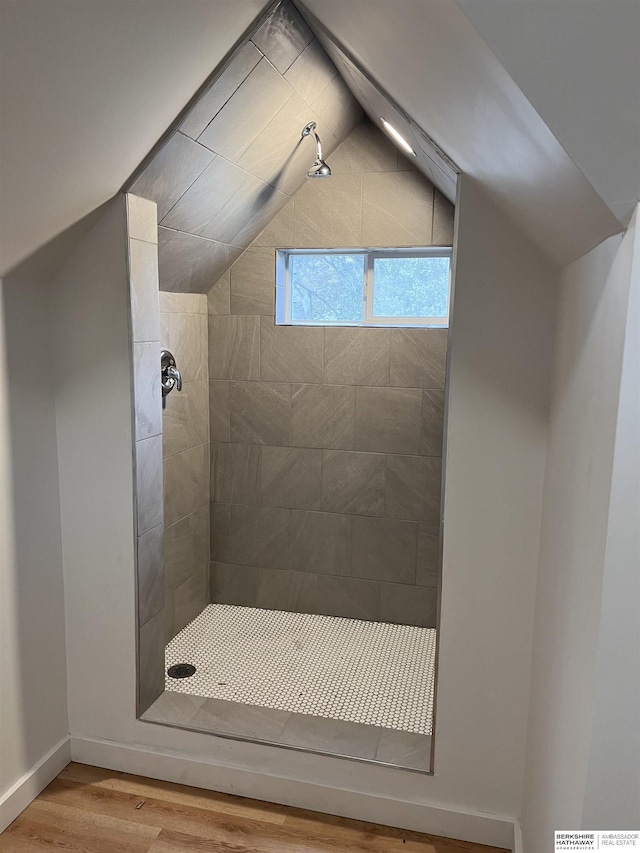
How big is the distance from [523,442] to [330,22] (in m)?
1.18

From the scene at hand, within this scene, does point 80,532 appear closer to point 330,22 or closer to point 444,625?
point 444,625

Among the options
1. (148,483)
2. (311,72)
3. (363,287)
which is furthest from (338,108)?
(148,483)

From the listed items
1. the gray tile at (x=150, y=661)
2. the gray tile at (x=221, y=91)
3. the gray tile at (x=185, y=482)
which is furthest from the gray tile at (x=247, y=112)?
the gray tile at (x=150, y=661)

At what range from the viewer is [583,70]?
0.89 m

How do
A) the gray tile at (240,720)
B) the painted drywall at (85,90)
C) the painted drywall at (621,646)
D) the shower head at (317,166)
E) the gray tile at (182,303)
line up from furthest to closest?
1. the gray tile at (182,303)
2. the shower head at (317,166)
3. the gray tile at (240,720)
4. the painted drywall at (85,90)
5. the painted drywall at (621,646)

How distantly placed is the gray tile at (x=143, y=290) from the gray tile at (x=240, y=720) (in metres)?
1.31

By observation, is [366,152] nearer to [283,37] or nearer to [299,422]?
[283,37]

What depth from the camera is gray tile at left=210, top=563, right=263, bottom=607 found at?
11.1 feet

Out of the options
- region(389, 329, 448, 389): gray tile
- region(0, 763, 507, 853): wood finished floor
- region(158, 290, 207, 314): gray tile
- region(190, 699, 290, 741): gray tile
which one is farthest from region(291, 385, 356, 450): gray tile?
region(0, 763, 507, 853): wood finished floor

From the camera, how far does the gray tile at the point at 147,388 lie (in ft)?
7.04

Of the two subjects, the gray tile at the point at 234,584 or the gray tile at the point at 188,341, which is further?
the gray tile at the point at 234,584

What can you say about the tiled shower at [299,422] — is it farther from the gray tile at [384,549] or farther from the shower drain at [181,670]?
the shower drain at [181,670]

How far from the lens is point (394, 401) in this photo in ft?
10.1

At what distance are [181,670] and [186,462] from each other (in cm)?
91
